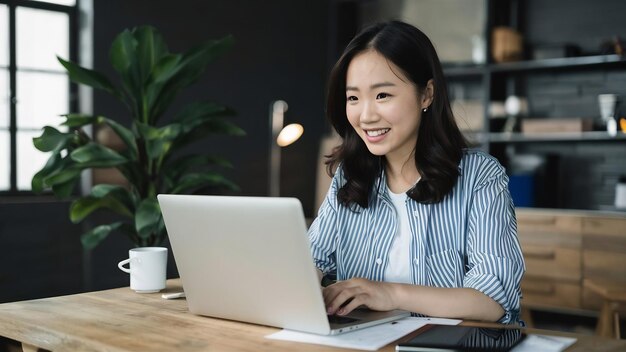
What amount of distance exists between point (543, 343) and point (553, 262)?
3.29 m

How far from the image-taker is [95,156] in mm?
2877

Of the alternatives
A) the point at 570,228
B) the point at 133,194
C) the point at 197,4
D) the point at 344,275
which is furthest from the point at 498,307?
the point at 197,4

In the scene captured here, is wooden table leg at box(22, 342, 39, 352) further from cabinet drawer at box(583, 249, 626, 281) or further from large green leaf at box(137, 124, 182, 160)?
cabinet drawer at box(583, 249, 626, 281)

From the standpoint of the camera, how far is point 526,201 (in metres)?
4.51

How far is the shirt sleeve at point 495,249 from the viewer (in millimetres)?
1549

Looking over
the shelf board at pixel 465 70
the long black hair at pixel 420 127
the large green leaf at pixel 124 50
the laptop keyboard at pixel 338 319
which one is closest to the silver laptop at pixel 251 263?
the laptop keyboard at pixel 338 319

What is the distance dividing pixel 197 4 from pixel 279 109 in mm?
891

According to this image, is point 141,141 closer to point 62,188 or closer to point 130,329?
point 62,188

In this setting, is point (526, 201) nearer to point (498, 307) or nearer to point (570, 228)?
point (570, 228)

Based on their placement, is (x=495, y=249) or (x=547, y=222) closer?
(x=495, y=249)

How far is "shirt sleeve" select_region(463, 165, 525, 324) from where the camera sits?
1549 millimetres

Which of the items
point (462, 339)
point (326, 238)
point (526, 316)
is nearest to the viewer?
point (462, 339)

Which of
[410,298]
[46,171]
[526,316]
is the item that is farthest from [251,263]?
[526,316]

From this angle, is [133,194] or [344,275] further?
[133,194]
